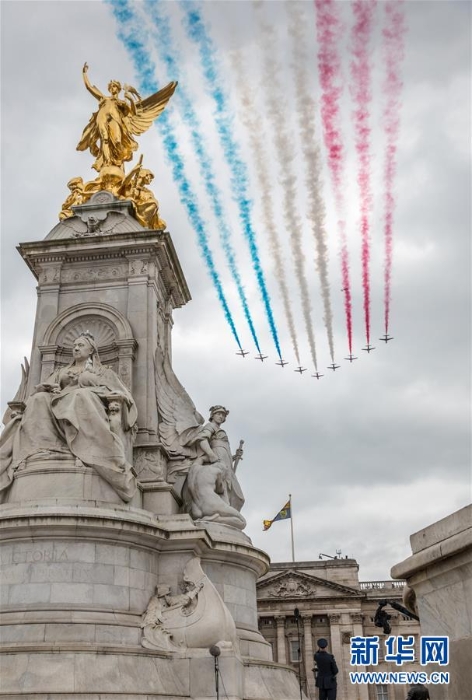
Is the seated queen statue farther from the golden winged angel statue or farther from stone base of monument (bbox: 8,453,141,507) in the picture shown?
the golden winged angel statue

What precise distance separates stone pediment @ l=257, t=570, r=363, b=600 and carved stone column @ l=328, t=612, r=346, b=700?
6.05 ft

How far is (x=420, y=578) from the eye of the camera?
7703mm

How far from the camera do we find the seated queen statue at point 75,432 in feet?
60.0

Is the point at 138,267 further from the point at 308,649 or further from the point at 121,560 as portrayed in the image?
the point at 308,649

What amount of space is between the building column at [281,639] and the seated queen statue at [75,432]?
148 ft

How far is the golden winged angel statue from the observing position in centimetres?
2689

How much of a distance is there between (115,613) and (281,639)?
153 feet

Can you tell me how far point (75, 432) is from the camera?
18.4m

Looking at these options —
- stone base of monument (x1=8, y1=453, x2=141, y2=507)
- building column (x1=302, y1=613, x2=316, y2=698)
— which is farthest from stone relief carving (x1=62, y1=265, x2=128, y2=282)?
building column (x1=302, y1=613, x2=316, y2=698)

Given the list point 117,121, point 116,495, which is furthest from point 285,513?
point 116,495

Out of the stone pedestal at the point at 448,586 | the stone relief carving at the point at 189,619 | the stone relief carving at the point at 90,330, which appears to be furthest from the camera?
the stone relief carving at the point at 90,330

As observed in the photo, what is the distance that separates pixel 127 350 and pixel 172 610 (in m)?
8.53

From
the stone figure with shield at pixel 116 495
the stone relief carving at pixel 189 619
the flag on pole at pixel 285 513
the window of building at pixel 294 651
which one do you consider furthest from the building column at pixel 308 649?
the stone relief carving at pixel 189 619

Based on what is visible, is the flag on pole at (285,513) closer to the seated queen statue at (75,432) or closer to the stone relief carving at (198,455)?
the stone relief carving at (198,455)
